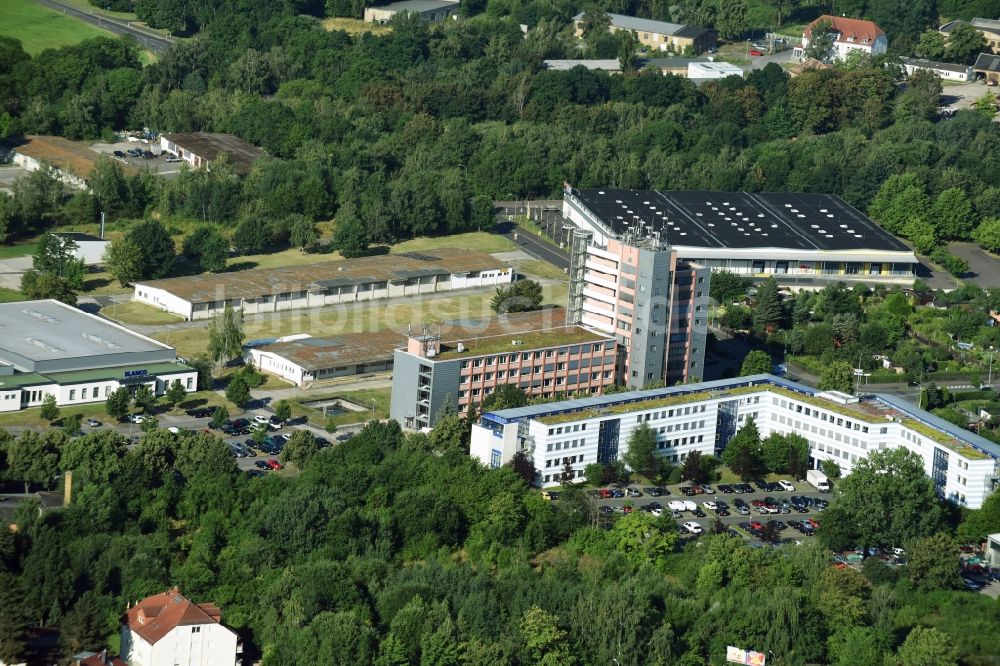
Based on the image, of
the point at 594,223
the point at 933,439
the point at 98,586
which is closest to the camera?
the point at 98,586

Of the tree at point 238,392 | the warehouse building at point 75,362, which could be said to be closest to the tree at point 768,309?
the tree at point 238,392

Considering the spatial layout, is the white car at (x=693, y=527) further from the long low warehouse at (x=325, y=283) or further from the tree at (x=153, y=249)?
the tree at (x=153, y=249)

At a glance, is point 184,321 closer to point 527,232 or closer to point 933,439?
point 527,232

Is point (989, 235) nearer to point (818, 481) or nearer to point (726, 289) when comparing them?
point (726, 289)

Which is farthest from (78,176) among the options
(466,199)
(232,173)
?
(466,199)

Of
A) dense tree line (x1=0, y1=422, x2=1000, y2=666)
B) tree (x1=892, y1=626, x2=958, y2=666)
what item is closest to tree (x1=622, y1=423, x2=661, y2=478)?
dense tree line (x1=0, y1=422, x2=1000, y2=666)

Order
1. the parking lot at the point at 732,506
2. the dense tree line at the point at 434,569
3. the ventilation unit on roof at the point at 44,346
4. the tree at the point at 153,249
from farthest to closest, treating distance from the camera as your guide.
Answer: the tree at the point at 153,249 < the ventilation unit on roof at the point at 44,346 < the parking lot at the point at 732,506 < the dense tree line at the point at 434,569

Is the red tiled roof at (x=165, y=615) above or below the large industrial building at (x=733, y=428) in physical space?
below
